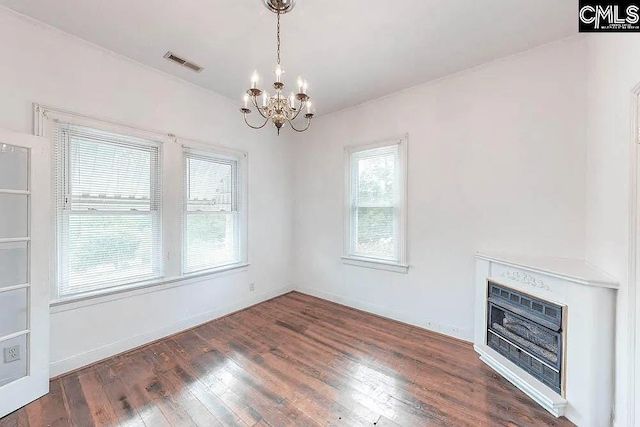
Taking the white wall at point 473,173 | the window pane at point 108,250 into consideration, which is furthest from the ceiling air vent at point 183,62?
the white wall at point 473,173

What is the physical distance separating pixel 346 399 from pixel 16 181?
9.63 feet

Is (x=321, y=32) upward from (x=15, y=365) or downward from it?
upward

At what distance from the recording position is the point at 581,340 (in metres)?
1.75

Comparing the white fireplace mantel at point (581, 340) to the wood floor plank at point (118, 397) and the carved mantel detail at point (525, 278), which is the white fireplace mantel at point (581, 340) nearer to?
the carved mantel detail at point (525, 278)

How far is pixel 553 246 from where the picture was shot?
2.38 m

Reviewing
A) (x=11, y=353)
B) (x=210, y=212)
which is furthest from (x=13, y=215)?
(x=210, y=212)

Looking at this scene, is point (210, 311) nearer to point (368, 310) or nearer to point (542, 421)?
point (368, 310)

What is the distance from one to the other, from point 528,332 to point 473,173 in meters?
1.55

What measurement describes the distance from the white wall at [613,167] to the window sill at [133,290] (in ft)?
12.0

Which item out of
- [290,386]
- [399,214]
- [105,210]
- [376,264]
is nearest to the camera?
[290,386]

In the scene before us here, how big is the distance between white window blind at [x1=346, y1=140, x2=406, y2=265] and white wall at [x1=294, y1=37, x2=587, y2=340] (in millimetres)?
166

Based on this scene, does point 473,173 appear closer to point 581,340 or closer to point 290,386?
point 581,340

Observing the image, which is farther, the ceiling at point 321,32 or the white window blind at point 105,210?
the white window blind at point 105,210

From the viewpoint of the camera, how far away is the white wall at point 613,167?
5.14 ft
